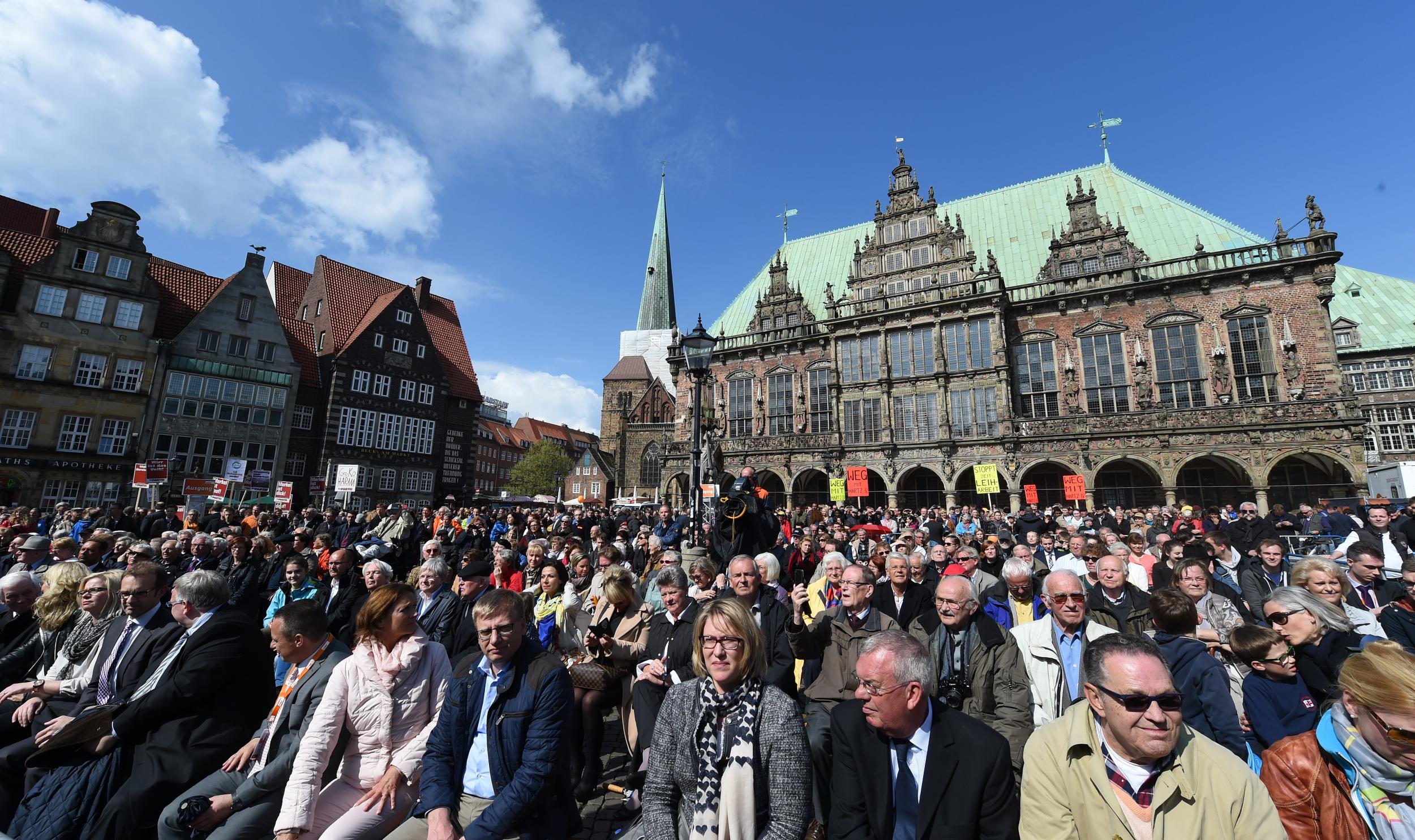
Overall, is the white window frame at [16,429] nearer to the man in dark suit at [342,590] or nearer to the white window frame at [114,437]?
the white window frame at [114,437]

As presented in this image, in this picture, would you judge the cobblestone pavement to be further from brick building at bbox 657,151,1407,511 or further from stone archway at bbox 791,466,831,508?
stone archway at bbox 791,466,831,508

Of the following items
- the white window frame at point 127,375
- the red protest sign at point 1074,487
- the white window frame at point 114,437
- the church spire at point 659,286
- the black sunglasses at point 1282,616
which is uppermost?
the church spire at point 659,286

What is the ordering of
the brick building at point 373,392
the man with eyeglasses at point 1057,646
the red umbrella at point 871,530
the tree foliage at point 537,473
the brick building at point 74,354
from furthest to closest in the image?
the tree foliage at point 537,473
the brick building at point 373,392
the brick building at point 74,354
the red umbrella at point 871,530
the man with eyeglasses at point 1057,646

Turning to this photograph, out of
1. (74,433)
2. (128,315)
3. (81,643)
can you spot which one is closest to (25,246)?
(128,315)

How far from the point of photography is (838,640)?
14.0ft

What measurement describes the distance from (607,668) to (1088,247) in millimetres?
31779

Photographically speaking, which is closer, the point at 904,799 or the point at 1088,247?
the point at 904,799

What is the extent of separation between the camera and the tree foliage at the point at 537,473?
2402 inches

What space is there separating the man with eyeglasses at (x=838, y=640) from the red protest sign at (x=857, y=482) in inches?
885

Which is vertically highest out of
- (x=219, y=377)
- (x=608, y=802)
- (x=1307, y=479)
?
(x=219, y=377)

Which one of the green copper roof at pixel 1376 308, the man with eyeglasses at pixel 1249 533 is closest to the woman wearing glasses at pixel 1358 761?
the man with eyeglasses at pixel 1249 533

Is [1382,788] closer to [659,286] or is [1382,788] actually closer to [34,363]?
[34,363]

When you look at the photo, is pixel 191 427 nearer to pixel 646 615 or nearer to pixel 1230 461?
pixel 646 615

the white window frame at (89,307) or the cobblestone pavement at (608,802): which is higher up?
the white window frame at (89,307)
